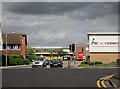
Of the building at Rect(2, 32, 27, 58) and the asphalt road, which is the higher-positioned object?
the building at Rect(2, 32, 27, 58)

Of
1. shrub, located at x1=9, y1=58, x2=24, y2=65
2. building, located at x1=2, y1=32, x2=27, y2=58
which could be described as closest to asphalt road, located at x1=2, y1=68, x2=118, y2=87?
shrub, located at x1=9, y1=58, x2=24, y2=65

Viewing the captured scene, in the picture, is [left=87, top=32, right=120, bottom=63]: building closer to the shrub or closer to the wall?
the wall

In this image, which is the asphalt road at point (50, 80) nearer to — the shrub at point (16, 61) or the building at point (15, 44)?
the shrub at point (16, 61)

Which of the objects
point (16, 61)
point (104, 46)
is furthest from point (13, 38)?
point (104, 46)

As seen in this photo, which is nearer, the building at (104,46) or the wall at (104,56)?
the wall at (104,56)

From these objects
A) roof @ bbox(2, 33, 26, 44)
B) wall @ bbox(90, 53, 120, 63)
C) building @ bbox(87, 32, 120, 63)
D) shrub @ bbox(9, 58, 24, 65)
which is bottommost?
shrub @ bbox(9, 58, 24, 65)

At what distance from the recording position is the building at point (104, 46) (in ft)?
257

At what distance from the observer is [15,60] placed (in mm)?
75000

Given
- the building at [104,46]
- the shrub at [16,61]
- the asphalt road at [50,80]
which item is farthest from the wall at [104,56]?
the asphalt road at [50,80]

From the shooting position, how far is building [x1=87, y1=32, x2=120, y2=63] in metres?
78.4

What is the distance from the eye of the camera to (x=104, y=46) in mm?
78938

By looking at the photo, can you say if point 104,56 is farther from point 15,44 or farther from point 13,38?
point 13,38

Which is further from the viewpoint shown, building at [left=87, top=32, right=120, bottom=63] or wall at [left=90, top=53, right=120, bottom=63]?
building at [left=87, top=32, right=120, bottom=63]

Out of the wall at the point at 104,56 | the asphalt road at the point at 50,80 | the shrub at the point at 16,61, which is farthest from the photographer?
the wall at the point at 104,56
